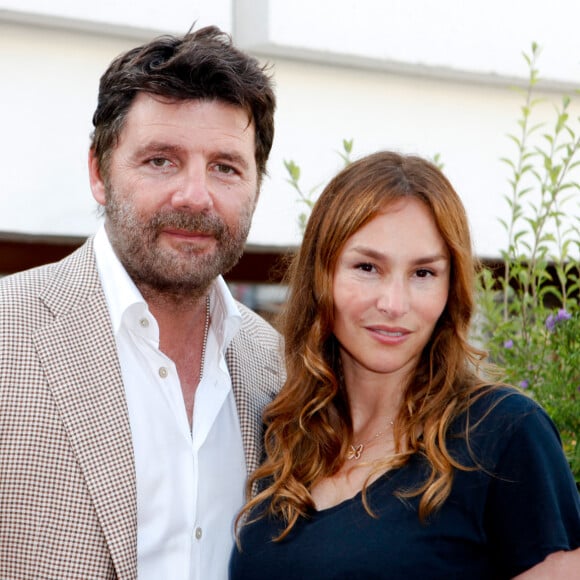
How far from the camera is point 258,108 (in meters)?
3.21

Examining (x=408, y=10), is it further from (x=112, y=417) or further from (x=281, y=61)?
(x=112, y=417)

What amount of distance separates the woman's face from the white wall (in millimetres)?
1351

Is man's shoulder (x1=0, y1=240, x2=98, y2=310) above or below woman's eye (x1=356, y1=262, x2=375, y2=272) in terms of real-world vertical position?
below

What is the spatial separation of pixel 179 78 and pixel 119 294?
60cm

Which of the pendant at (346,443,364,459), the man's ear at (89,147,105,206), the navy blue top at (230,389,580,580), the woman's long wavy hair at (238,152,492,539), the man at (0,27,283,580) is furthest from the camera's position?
the man's ear at (89,147,105,206)

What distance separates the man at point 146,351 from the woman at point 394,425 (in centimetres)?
17

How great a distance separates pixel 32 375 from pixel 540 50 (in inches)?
118

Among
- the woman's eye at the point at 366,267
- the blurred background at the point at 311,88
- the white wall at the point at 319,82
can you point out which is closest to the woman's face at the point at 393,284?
the woman's eye at the point at 366,267

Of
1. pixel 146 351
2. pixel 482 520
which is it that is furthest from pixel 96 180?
pixel 482 520

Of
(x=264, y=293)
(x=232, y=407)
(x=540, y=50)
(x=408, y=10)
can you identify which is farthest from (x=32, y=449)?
(x=264, y=293)

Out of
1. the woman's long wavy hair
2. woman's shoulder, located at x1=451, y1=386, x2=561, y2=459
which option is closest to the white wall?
the woman's long wavy hair

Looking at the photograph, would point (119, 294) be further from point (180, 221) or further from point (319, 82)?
point (319, 82)

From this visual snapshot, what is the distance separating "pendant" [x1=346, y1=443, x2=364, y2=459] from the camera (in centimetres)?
294

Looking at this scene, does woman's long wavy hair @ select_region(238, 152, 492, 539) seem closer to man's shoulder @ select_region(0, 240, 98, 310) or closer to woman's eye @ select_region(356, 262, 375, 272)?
woman's eye @ select_region(356, 262, 375, 272)
